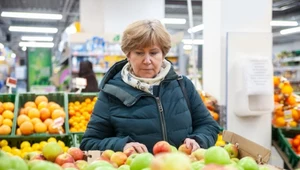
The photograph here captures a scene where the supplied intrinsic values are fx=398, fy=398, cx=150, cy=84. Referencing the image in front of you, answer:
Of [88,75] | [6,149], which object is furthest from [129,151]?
[88,75]

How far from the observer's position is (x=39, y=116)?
4.09 m

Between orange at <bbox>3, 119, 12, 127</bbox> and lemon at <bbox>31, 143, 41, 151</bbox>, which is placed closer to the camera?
lemon at <bbox>31, 143, 41, 151</bbox>

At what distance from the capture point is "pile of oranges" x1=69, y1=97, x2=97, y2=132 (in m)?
4.22

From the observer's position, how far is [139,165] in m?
1.35

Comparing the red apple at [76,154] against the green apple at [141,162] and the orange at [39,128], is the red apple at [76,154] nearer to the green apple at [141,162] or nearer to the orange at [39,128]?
the green apple at [141,162]

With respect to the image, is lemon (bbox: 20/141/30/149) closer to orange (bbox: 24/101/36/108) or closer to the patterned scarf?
orange (bbox: 24/101/36/108)

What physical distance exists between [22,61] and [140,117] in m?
27.7

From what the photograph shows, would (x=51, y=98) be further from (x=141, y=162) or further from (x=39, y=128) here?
(x=141, y=162)

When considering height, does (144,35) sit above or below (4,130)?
above

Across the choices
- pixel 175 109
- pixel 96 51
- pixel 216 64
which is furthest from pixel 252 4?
pixel 96 51

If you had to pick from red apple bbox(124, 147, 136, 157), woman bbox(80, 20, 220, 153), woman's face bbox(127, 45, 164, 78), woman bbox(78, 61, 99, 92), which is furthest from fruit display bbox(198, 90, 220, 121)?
red apple bbox(124, 147, 136, 157)

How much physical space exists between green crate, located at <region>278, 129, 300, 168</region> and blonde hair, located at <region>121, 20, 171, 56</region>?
91.7 inches

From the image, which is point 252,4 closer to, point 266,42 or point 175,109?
point 266,42

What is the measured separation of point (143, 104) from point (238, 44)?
89.8 inches
